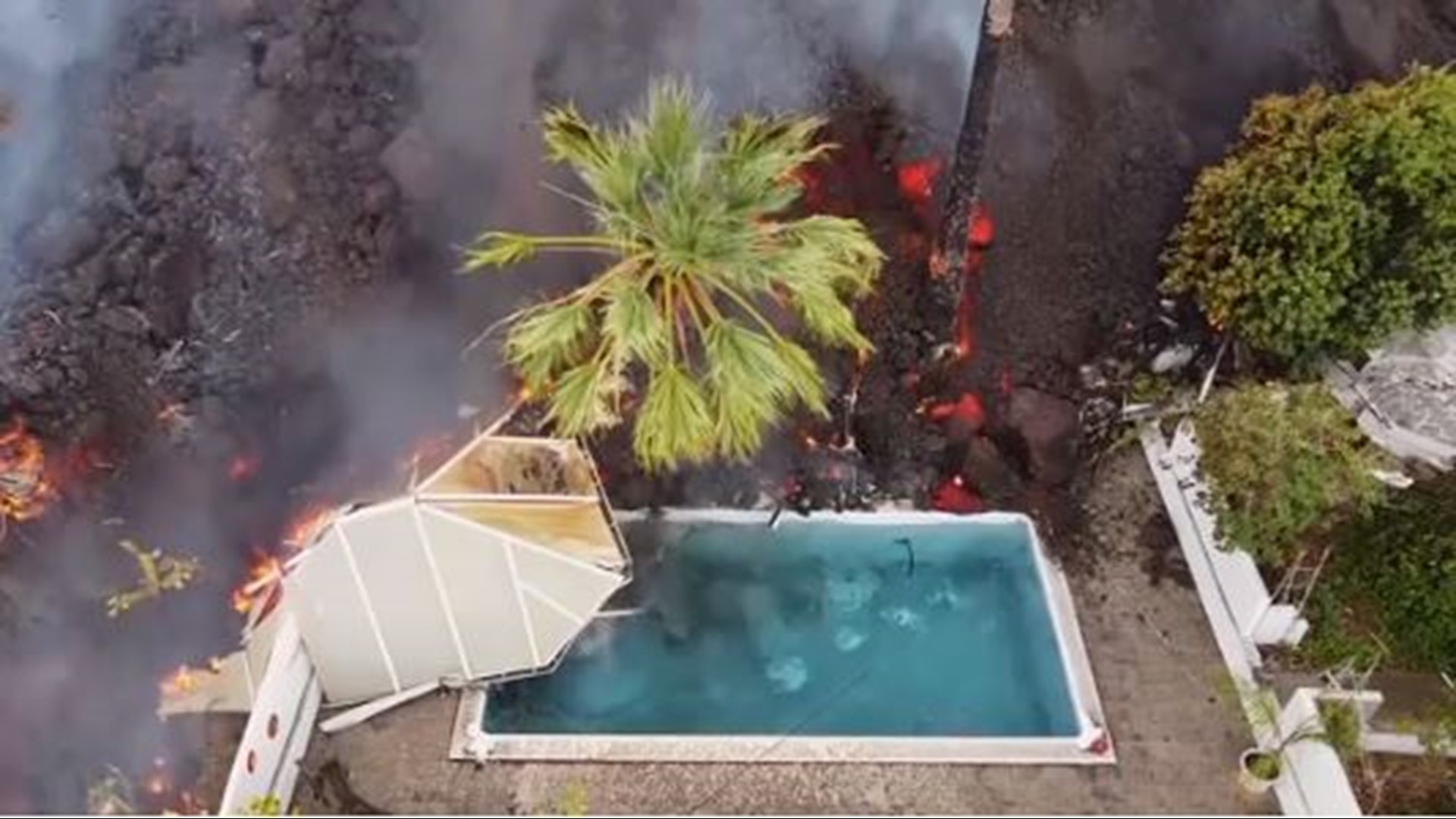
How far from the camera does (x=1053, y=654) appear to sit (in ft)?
44.5

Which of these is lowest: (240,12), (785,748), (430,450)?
(785,748)

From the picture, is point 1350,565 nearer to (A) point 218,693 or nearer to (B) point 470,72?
(A) point 218,693

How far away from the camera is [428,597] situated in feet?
40.3

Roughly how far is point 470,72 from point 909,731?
1321 centimetres

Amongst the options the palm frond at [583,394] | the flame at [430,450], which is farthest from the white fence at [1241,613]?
the flame at [430,450]

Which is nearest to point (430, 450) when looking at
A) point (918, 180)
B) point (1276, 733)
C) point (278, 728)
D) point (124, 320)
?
point (278, 728)

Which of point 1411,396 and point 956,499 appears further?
point 956,499

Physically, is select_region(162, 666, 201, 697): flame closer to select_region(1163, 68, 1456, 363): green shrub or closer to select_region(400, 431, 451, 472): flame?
select_region(400, 431, 451, 472): flame

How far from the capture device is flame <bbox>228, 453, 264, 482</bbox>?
16703 mm

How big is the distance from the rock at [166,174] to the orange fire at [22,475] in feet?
14.6

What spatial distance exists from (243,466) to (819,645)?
314 inches

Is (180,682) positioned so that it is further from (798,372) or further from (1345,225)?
(1345,225)

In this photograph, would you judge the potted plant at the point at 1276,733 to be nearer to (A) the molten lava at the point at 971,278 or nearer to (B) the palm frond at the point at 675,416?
(A) the molten lava at the point at 971,278

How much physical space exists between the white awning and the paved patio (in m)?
0.65
